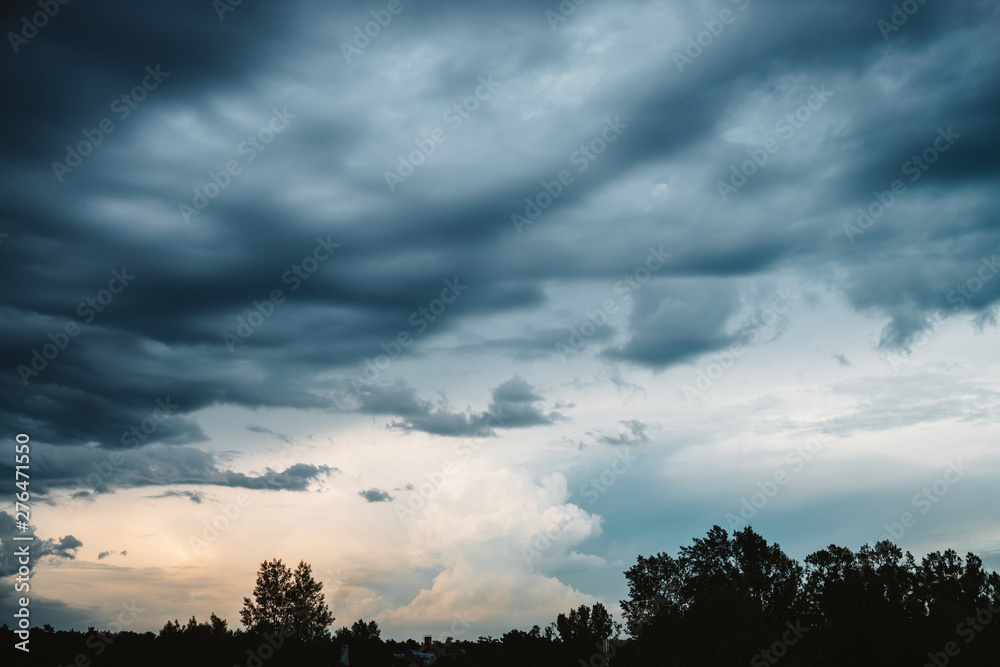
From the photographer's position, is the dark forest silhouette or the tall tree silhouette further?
the tall tree silhouette

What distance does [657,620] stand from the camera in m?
87.7

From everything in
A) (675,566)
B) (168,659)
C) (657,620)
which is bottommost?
(168,659)

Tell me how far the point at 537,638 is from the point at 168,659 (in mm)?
59893

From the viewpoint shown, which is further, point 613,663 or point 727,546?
point 727,546

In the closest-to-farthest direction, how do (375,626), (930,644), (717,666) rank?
1. (717,666)
2. (930,644)
3. (375,626)

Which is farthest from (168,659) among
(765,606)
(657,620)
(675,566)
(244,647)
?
(765,606)

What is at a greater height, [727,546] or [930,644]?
[727,546]

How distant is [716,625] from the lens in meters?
85.6

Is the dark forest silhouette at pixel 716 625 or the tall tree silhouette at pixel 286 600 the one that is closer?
the dark forest silhouette at pixel 716 625

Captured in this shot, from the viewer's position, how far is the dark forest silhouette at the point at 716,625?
72.4 meters

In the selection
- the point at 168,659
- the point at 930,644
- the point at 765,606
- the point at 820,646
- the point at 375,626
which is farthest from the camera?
the point at 375,626

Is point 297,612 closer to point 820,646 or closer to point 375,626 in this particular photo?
point 375,626

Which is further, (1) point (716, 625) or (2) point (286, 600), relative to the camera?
(2) point (286, 600)

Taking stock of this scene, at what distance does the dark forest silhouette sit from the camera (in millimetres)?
72375
